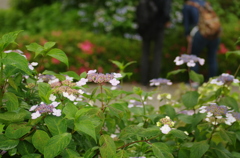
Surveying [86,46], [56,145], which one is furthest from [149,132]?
[86,46]

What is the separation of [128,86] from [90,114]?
606 centimetres

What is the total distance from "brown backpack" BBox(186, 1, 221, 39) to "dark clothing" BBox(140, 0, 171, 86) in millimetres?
588

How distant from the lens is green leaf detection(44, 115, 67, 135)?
5.45 feet

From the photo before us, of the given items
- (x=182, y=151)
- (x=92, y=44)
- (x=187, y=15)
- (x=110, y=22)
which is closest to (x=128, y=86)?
(x=92, y=44)

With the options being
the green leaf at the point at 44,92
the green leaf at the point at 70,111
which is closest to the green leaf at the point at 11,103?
the green leaf at the point at 44,92

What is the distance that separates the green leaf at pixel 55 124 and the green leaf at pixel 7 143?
0.16 meters

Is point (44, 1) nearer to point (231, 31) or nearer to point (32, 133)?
point (231, 31)

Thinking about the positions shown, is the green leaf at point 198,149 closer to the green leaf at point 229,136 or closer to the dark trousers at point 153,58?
the green leaf at point 229,136

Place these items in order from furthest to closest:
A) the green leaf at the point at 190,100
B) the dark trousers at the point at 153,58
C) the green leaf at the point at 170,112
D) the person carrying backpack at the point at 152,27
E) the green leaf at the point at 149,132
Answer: the dark trousers at the point at 153,58 < the person carrying backpack at the point at 152,27 < the green leaf at the point at 190,100 < the green leaf at the point at 170,112 < the green leaf at the point at 149,132

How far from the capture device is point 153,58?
784cm

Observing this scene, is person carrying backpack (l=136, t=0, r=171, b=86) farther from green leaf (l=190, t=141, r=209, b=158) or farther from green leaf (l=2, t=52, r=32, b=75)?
green leaf (l=2, t=52, r=32, b=75)

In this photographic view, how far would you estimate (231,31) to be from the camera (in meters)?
8.85

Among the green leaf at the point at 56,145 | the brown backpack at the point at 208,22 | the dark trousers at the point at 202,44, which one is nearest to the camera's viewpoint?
the green leaf at the point at 56,145

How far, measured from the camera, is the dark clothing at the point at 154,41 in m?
7.18
